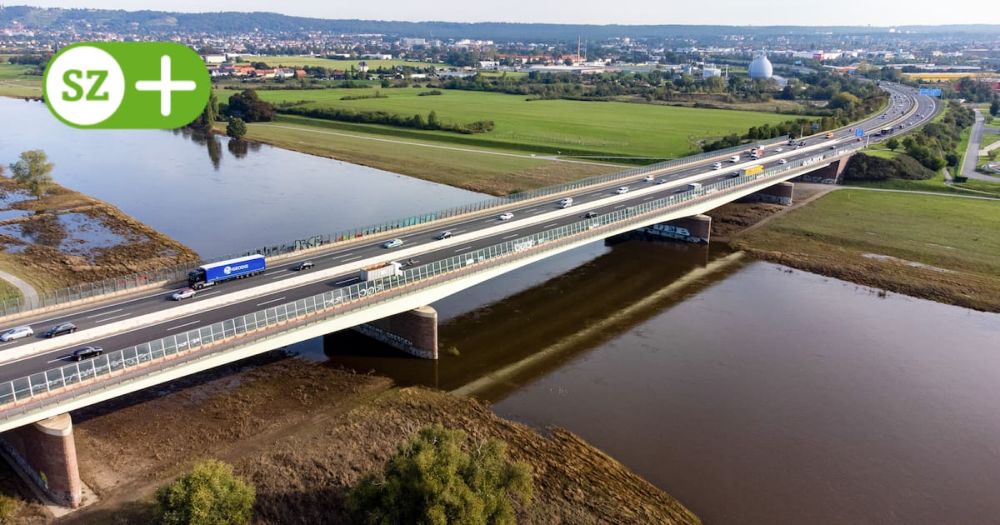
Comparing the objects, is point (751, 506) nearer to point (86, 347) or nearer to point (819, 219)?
point (86, 347)

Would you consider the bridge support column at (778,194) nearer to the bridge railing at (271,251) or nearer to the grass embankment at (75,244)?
the bridge railing at (271,251)

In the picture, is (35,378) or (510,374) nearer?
(35,378)

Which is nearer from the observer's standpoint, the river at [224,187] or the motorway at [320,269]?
the motorway at [320,269]

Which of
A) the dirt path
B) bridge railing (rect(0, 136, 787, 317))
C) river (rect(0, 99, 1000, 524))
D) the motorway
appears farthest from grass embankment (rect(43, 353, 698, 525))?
the dirt path

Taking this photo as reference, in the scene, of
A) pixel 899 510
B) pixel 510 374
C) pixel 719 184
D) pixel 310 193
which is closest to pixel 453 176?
pixel 310 193

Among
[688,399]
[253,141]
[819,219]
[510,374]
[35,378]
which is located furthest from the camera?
[253,141]

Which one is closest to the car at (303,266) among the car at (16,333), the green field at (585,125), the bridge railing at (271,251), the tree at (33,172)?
the bridge railing at (271,251)

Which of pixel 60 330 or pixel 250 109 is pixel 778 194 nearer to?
pixel 60 330

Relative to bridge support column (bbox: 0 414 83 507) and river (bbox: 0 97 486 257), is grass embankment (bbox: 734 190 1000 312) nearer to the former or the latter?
river (bbox: 0 97 486 257)
